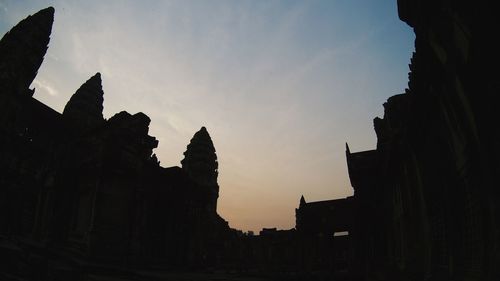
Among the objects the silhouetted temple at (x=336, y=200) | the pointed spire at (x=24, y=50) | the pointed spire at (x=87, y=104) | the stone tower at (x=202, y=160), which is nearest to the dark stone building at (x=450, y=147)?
the silhouetted temple at (x=336, y=200)

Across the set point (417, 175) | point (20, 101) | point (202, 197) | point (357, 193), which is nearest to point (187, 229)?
point (202, 197)

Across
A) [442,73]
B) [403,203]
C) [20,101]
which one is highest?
[20,101]

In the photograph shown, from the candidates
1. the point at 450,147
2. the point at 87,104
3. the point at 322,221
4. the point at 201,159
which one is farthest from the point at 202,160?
the point at 450,147

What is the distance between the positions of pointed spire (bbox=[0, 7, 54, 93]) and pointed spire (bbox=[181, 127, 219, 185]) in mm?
21773

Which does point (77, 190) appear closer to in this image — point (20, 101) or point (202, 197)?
point (202, 197)

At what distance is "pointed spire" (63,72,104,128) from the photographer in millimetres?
38912

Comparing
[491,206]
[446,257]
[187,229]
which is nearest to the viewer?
[491,206]

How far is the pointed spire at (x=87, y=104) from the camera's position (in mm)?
38912

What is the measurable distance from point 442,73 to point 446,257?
417 centimetres

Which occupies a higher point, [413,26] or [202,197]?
[413,26]

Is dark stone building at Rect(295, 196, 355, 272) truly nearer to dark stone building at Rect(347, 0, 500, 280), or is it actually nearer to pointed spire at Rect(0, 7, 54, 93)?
dark stone building at Rect(347, 0, 500, 280)

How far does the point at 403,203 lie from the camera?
10148 millimetres

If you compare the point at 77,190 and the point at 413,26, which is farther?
the point at 77,190

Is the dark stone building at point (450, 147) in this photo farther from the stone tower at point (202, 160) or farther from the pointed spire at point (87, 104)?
the pointed spire at point (87, 104)
